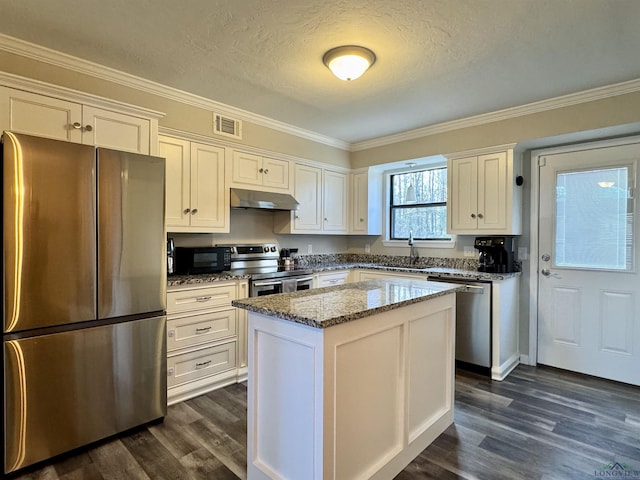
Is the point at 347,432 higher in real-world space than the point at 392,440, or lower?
higher

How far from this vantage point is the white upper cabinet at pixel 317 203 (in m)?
4.12

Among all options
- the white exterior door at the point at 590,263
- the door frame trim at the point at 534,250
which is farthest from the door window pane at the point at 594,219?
the door frame trim at the point at 534,250

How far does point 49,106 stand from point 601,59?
362 cm

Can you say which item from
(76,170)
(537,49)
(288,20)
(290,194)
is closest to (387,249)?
(290,194)

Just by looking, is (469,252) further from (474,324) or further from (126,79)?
(126,79)

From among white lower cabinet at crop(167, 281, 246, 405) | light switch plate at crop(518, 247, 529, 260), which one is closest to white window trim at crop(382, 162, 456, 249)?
light switch plate at crop(518, 247, 529, 260)

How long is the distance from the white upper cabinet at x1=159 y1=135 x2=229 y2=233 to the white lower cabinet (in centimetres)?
61

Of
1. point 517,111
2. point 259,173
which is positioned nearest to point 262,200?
point 259,173

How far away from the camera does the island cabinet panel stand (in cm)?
151

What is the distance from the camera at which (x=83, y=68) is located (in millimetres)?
2508

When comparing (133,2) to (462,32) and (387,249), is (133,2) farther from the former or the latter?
(387,249)

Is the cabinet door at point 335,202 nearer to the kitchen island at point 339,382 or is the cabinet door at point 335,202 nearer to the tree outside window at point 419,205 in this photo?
the tree outside window at point 419,205

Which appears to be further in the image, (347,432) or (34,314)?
(34,314)

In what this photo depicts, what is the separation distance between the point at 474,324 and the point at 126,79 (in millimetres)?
3672
